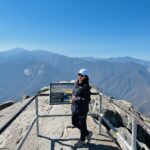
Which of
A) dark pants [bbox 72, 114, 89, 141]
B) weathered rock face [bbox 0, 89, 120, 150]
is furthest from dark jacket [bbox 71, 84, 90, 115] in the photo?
weathered rock face [bbox 0, 89, 120, 150]

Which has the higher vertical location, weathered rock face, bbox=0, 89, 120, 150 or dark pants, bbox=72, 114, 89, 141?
dark pants, bbox=72, 114, 89, 141

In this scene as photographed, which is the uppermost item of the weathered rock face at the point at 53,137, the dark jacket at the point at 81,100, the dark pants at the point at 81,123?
the dark jacket at the point at 81,100

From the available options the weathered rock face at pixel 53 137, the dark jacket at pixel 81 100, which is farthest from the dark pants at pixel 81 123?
the weathered rock face at pixel 53 137

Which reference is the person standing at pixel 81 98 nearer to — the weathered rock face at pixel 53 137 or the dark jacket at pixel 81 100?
the dark jacket at pixel 81 100

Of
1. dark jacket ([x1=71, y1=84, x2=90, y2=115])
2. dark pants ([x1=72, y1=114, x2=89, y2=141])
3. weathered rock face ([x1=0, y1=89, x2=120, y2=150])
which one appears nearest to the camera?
dark jacket ([x1=71, y1=84, x2=90, y2=115])

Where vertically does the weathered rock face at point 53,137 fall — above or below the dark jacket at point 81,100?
below

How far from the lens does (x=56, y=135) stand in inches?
452

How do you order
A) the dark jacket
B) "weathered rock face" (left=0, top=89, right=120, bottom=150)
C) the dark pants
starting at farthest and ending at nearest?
"weathered rock face" (left=0, top=89, right=120, bottom=150), the dark pants, the dark jacket

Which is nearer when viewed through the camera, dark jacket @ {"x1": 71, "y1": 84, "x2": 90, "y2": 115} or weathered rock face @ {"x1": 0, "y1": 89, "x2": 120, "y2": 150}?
dark jacket @ {"x1": 71, "y1": 84, "x2": 90, "y2": 115}

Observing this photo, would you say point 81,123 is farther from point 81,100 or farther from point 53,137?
point 53,137

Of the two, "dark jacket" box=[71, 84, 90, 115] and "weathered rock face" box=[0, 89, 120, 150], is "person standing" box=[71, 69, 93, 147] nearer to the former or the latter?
"dark jacket" box=[71, 84, 90, 115]

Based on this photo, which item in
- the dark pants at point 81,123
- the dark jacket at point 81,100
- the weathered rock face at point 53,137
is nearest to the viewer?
the dark jacket at point 81,100

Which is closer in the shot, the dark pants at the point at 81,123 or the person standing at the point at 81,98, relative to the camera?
the person standing at the point at 81,98

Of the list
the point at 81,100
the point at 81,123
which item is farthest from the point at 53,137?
the point at 81,100
